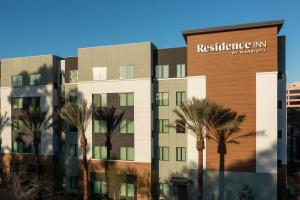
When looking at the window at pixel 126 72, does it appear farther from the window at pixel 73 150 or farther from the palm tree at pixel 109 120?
the window at pixel 73 150

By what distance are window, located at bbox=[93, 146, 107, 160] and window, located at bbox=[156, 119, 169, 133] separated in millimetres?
8266

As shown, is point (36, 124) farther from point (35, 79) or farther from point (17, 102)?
point (35, 79)

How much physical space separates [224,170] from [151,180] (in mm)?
9531

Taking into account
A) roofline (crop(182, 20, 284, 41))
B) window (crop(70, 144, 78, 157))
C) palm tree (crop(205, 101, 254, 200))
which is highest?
roofline (crop(182, 20, 284, 41))

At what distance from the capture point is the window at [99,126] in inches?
1352

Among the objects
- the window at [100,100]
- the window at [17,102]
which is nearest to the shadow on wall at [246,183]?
the window at [100,100]

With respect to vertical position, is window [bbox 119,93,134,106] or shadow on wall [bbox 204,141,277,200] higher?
window [bbox 119,93,134,106]

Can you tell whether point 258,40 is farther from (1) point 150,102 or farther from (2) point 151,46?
(1) point 150,102

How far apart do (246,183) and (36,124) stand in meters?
30.1

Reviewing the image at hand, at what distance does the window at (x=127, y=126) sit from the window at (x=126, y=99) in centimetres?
252

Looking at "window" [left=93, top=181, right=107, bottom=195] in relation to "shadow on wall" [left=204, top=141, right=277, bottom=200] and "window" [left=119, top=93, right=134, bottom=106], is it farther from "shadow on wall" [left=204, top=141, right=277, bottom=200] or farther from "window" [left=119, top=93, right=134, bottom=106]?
"shadow on wall" [left=204, top=141, right=277, bottom=200]

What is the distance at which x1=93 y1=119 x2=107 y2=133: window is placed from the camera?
1352 inches

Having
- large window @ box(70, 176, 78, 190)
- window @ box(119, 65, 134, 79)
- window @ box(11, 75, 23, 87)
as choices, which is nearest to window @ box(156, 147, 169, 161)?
window @ box(119, 65, 134, 79)

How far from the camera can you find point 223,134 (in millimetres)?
29750
